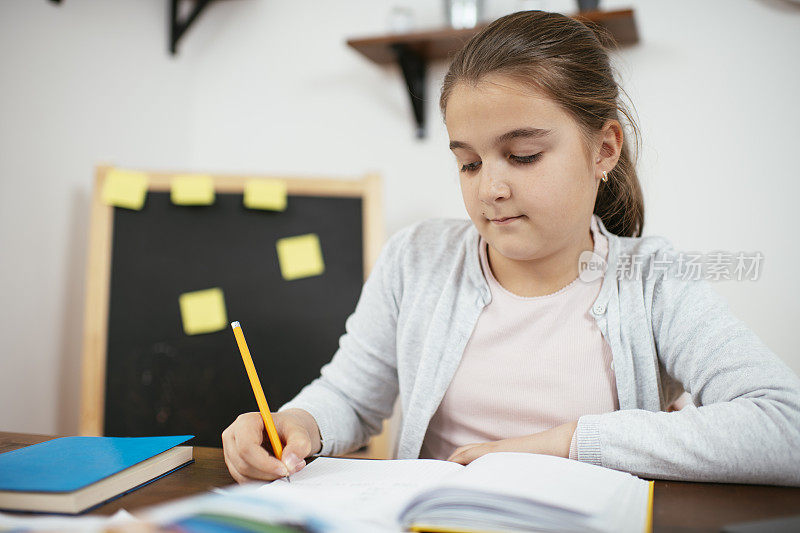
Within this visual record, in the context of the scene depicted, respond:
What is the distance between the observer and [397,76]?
71.4 inches

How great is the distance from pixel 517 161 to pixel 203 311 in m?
0.98

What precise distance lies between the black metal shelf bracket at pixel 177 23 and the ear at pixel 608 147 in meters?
1.41

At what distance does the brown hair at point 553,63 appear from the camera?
2.66 ft

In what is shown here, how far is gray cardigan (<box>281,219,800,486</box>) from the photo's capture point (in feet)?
2.11

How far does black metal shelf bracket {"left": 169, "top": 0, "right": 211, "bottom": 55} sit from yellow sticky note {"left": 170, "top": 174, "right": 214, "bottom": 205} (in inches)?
22.8

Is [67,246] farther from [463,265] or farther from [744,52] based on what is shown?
[744,52]

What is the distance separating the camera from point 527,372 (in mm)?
884

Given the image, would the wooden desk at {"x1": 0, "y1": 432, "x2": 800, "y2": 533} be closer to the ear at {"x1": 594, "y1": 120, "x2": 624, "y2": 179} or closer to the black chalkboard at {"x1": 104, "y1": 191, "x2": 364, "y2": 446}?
the ear at {"x1": 594, "y1": 120, "x2": 624, "y2": 179}

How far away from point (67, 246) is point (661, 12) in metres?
1.54

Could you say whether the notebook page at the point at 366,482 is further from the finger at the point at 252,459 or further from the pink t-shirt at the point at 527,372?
the pink t-shirt at the point at 527,372

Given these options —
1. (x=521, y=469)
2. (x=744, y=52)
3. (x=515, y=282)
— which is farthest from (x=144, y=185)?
(x=744, y=52)

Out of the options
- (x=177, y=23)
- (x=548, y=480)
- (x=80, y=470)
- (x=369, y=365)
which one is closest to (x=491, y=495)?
(x=548, y=480)

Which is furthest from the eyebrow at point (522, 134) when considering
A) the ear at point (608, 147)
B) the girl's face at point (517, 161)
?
the ear at point (608, 147)

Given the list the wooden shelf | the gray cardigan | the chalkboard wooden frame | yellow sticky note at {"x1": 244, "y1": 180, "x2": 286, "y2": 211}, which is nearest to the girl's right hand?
the gray cardigan
